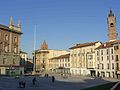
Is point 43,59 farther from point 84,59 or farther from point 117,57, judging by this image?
point 117,57

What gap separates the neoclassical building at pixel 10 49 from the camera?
7238 cm

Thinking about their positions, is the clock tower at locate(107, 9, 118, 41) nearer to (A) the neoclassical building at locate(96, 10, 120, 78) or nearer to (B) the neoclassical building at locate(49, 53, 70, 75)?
(A) the neoclassical building at locate(96, 10, 120, 78)

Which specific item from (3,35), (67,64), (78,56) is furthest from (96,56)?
(3,35)

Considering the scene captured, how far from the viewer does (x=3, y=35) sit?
7331cm

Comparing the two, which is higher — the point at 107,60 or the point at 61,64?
the point at 107,60

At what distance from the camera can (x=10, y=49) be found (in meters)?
75.8

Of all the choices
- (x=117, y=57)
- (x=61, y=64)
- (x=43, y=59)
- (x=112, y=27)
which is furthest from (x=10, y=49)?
(x=43, y=59)

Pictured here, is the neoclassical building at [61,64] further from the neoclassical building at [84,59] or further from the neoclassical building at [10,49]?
the neoclassical building at [10,49]

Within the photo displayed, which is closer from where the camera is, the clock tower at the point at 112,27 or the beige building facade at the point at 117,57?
the beige building facade at the point at 117,57

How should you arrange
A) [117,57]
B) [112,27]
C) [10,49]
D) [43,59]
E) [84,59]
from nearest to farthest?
[117,57] < [10,49] < [84,59] < [112,27] < [43,59]

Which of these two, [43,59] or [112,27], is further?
[43,59]

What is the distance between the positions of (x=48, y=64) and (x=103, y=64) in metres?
49.5

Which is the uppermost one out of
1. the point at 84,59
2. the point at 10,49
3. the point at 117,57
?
the point at 10,49

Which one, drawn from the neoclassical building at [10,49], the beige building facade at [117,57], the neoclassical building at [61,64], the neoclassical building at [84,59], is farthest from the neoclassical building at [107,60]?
the neoclassical building at [10,49]
